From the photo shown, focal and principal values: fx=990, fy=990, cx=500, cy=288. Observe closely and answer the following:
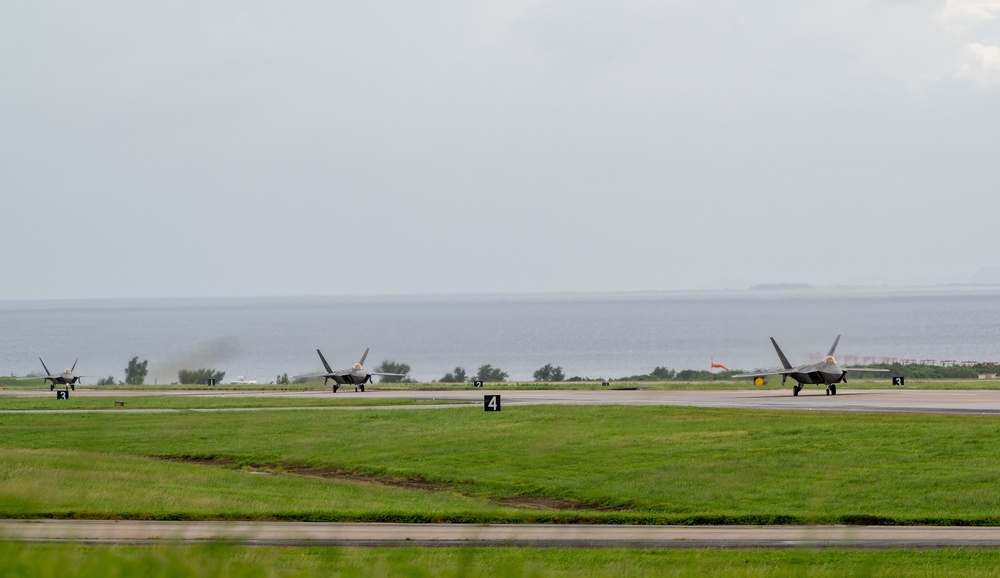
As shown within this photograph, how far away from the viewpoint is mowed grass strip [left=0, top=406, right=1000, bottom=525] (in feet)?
95.5

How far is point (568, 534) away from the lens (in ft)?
77.9

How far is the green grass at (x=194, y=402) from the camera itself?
7419 centimetres

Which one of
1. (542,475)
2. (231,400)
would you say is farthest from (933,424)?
(231,400)

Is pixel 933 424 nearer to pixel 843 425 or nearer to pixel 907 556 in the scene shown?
pixel 843 425

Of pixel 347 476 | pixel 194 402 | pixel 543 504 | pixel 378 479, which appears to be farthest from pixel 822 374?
pixel 194 402

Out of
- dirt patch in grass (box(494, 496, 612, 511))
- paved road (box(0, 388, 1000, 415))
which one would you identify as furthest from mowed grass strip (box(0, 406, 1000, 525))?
paved road (box(0, 388, 1000, 415))

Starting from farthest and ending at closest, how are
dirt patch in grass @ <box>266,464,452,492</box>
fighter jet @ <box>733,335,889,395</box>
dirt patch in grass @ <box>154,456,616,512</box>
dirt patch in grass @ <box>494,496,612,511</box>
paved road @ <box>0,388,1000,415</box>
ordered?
fighter jet @ <box>733,335,889,395</box>, paved road @ <box>0,388,1000,415</box>, dirt patch in grass @ <box>266,464,452,492</box>, dirt patch in grass @ <box>154,456,616,512</box>, dirt patch in grass @ <box>494,496,612,511</box>

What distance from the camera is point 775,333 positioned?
8512 centimetres

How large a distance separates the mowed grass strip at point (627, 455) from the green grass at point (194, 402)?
10.8 meters

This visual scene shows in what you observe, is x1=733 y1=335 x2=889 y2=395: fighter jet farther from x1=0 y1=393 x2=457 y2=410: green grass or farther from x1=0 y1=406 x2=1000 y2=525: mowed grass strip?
x1=0 y1=393 x2=457 y2=410: green grass

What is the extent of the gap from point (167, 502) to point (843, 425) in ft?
98.3

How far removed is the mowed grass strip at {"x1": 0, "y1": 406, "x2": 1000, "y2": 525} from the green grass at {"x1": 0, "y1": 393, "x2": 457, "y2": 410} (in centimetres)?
1079

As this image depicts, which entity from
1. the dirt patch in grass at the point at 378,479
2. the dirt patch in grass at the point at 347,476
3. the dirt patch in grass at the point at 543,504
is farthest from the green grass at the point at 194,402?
the dirt patch in grass at the point at 543,504

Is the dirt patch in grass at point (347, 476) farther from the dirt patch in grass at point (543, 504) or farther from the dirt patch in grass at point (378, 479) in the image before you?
the dirt patch in grass at point (543, 504)
